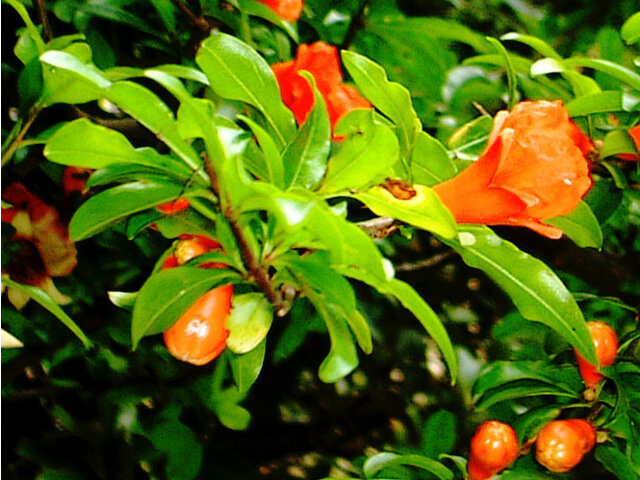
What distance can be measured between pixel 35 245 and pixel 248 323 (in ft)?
1.25

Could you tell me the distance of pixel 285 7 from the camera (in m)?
0.80

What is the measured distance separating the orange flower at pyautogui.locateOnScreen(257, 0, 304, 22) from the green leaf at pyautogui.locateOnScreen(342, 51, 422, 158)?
0.88ft

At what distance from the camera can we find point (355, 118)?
1.77 feet

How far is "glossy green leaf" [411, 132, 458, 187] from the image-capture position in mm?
607

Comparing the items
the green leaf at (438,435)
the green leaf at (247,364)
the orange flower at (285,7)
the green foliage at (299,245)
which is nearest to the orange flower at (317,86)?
the green foliage at (299,245)

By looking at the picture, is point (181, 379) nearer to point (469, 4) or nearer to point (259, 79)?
point (259, 79)

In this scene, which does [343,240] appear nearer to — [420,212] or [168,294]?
[420,212]

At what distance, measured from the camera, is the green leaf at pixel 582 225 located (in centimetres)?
68

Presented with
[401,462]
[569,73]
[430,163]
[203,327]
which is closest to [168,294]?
[203,327]

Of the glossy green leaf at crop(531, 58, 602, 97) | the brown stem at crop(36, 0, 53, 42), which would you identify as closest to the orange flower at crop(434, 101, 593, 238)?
the glossy green leaf at crop(531, 58, 602, 97)

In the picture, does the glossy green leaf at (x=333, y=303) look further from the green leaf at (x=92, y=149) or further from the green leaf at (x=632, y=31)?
the green leaf at (x=632, y=31)

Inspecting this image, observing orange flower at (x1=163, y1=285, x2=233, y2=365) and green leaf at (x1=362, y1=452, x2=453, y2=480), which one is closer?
orange flower at (x1=163, y1=285, x2=233, y2=365)

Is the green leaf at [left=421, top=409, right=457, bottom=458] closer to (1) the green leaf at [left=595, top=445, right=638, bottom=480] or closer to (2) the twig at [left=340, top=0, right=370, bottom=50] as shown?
(1) the green leaf at [left=595, top=445, right=638, bottom=480]

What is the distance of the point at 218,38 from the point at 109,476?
781 millimetres
